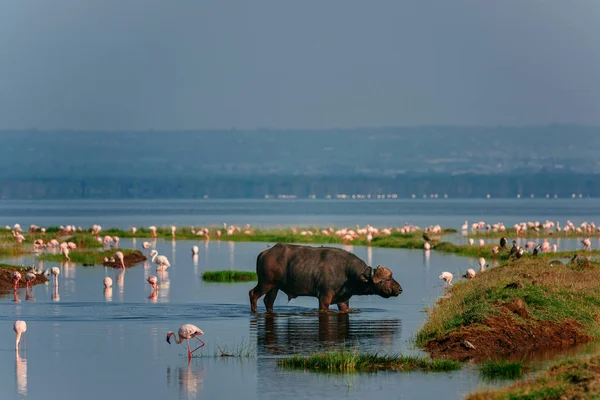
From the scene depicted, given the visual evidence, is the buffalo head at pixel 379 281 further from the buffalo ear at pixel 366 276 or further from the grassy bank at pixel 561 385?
the grassy bank at pixel 561 385

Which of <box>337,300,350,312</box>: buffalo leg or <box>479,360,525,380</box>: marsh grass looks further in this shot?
<box>337,300,350,312</box>: buffalo leg

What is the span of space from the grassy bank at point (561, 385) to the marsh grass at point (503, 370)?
1.13 meters

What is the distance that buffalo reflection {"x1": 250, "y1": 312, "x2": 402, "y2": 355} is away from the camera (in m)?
25.1

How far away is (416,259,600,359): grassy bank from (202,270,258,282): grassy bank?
14593 mm

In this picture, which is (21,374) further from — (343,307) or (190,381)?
(343,307)

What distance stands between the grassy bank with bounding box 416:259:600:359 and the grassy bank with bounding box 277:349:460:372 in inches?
53.2


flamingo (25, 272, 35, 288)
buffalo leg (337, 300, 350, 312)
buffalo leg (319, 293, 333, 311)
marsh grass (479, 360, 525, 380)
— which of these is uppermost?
flamingo (25, 272, 35, 288)

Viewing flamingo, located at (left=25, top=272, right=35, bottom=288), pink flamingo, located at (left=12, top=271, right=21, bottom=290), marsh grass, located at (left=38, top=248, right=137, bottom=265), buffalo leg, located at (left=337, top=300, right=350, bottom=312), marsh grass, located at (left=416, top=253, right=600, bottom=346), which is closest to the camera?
marsh grass, located at (left=416, top=253, right=600, bottom=346)

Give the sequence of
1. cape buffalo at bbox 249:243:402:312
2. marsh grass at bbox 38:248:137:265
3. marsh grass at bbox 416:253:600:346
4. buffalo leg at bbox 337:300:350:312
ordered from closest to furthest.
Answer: marsh grass at bbox 416:253:600:346 < cape buffalo at bbox 249:243:402:312 < buffalo leg at bbox 337:300:350:312 < marsh grass at bbox 38:248:137:265

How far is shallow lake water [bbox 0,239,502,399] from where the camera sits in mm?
20344

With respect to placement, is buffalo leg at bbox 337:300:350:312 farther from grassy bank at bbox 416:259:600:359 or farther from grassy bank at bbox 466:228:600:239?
grassy bank at bbox 466:228:600:239

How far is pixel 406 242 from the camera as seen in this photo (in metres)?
67.9

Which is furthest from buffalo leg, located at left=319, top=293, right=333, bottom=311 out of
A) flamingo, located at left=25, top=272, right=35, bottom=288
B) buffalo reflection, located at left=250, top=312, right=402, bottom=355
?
flamingo, located at left=25, top=272, right=35, bottom=288

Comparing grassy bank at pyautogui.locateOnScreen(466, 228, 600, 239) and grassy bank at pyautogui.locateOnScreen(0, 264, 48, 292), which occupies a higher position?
grassy bank at pyautogui.locateOnScreen(466, 228, 600, 239)
